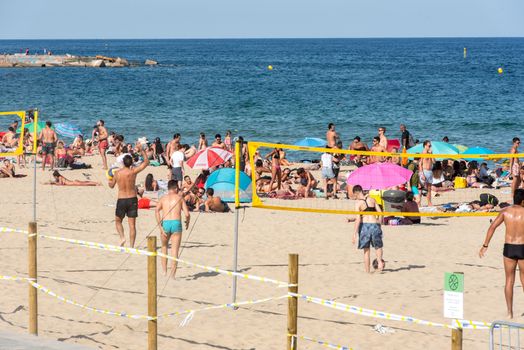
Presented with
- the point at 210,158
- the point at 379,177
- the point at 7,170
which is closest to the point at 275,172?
the point at 210,158

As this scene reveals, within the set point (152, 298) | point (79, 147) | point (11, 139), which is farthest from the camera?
point (79, 147)

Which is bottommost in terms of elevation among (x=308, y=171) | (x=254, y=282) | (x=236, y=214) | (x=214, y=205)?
(x=254, y=282)

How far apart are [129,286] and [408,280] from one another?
3742mm

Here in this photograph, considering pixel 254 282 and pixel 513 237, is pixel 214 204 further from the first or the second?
pixel 513 237

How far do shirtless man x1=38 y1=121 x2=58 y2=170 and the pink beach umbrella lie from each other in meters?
10.2

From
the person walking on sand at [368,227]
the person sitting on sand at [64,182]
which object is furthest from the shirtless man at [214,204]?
the person walking on sand at [368,227]

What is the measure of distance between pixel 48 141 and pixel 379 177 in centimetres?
1074

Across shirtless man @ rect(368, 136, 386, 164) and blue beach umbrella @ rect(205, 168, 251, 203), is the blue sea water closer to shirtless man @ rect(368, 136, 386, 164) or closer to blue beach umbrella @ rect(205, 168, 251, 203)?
shirtless man @ rect(368, 136, 386, 164)

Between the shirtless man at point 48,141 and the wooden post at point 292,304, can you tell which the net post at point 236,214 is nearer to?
the wooden post at point 292,304

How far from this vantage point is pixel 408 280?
41.9 ft

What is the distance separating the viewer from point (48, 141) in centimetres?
2352

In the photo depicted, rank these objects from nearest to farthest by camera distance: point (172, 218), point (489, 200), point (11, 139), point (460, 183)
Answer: point (172, 218) → point (489, 200) → point (460, 183) → point (11, 139)

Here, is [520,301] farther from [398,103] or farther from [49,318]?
[398,103]

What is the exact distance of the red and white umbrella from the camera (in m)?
19.5
